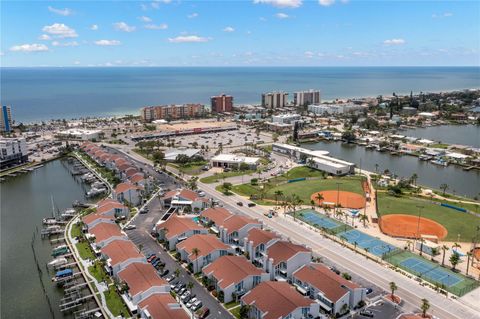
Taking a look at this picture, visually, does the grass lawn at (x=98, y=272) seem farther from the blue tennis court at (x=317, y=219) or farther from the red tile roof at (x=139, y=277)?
the blue tennis court at (x=317, y=219)

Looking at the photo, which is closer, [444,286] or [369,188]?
[444,286]

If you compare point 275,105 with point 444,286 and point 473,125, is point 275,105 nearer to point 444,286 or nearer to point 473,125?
point 473,125

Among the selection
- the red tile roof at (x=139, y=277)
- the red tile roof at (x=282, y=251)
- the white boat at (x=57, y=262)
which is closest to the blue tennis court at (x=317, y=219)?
the red tile roof at (x=282, y=251)

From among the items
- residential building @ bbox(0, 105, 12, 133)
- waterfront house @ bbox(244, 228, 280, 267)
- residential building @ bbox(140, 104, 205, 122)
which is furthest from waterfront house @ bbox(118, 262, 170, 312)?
residential building @ bbox(140, 104, 205, 122)

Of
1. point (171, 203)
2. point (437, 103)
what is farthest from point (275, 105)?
point (171, 203)

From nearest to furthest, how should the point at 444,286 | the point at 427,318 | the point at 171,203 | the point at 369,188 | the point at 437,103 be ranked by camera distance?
the point at 427,318 < the point at 444,286 < the point at 171,203 < the point at 369,188 < the point at 437,103

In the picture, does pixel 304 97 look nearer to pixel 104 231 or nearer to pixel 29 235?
pixel 29 235

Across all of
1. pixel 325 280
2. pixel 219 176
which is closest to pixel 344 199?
pixel 219 176
